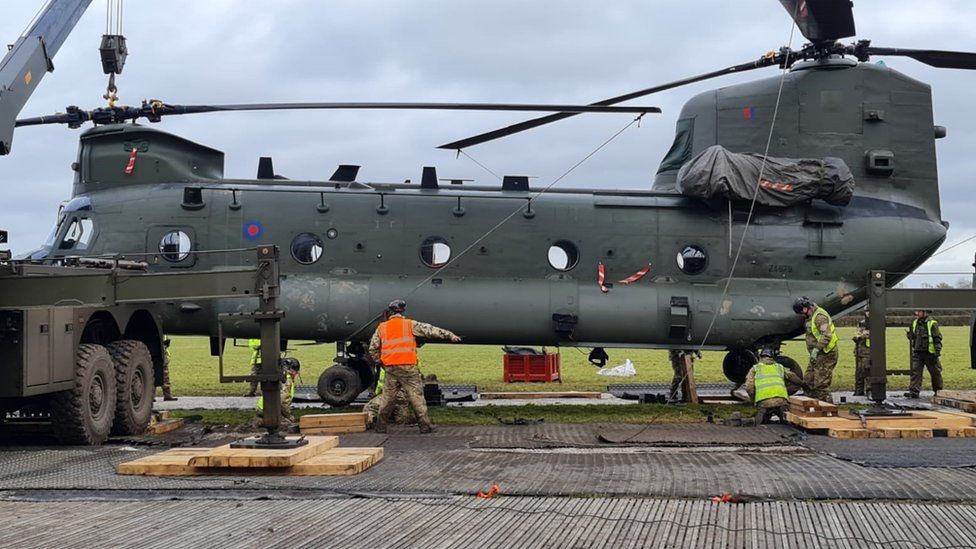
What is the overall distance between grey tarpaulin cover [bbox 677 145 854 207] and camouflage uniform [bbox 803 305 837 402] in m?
1.90

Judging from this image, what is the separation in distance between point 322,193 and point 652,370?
11784 mm

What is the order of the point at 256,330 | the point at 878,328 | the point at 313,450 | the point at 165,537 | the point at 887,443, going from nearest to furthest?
the point at 165,537, the point at 313,450, the point at 887,443, the point at 878,328, the point at 256,330

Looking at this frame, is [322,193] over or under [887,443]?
over

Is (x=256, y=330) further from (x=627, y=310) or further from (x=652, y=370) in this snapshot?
(x=652, y=370)

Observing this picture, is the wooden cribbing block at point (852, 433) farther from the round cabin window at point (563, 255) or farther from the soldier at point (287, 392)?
the soldier at point (287, 392)

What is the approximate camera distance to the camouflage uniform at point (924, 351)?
51.3 ft

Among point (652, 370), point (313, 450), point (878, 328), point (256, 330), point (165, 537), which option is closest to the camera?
point (165, 537)

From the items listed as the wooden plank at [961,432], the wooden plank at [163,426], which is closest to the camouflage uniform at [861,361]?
the wooden plank at [961,432]

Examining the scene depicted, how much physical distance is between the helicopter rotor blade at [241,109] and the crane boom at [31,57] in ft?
4.19

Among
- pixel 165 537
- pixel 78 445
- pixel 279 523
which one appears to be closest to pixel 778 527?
pixel 279 523

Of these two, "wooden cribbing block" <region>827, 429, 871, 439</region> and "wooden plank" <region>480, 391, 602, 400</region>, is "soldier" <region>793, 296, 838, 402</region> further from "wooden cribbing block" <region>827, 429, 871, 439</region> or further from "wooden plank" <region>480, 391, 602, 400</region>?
"wooden plank" <region>480, 391, 602, 400</region>

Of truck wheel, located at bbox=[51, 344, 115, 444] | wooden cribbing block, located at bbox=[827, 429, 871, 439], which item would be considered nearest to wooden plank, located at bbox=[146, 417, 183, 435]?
truck wheel, located at bbox=[51, 344, 115, 444]

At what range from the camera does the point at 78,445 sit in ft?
32.9

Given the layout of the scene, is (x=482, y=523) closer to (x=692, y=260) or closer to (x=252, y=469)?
(x=252, y=469)
